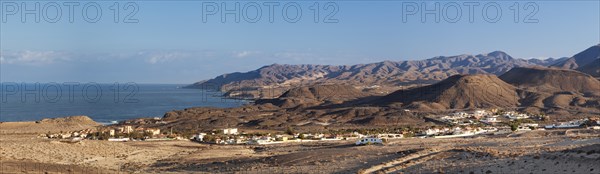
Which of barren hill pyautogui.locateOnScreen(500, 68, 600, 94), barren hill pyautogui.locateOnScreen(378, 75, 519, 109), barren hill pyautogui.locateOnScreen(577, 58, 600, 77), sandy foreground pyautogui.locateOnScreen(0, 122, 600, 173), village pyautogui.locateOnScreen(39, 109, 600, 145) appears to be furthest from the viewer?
barren hill pyautogui.locateOnScreen(577, 58, 600, 77)

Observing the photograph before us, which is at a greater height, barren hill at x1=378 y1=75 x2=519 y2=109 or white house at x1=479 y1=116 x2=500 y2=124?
barren hill at x1=378 y1=75 x2=519 y2=109

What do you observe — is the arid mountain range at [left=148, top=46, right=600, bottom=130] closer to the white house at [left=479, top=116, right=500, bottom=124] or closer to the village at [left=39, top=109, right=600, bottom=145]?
the white house at [left=479, top=116, right=500, bottom=124]

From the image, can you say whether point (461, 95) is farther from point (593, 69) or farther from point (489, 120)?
point (593, 69)

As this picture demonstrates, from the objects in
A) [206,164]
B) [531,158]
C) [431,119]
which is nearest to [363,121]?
[431,119]

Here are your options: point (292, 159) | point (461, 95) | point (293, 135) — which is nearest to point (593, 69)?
point (461, 95)

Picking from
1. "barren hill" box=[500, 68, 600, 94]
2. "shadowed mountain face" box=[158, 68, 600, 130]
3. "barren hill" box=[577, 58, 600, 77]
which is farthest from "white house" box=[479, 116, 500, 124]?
"barren hill" box=[577, 58, 600, 77]

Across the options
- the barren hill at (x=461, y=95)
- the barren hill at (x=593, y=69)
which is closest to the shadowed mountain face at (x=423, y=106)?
the barren hill at (x=461, y=95)
